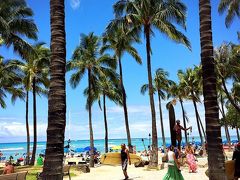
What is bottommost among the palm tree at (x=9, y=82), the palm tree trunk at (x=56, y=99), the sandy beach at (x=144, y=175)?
the sandy beach at (x=144, y=175)

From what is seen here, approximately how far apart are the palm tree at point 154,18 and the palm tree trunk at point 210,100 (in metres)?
16.5

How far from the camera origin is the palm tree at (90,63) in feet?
116

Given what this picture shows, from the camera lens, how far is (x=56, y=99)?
7.24 m

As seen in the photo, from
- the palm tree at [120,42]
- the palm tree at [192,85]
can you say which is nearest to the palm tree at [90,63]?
the palm tree at [120,42]

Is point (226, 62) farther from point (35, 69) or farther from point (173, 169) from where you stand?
point (173, 169)

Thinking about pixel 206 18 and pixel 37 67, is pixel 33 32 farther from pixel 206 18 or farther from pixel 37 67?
pixel 206 18

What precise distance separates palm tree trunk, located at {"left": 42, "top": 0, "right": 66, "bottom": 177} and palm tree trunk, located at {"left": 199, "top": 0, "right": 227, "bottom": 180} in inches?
132

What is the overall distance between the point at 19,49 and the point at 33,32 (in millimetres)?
1693

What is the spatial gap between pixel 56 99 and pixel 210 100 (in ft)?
11.6

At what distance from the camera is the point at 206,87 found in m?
8.73

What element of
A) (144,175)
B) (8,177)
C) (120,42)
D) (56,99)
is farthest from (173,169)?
(120,42)

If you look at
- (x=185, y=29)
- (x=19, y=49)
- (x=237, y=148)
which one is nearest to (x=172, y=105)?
(x=237, y=148)

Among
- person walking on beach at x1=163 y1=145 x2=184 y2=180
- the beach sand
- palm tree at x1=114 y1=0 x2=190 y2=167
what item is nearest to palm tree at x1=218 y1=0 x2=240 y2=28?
palm tree at x1=114 y1=0 x2=190 y2=167

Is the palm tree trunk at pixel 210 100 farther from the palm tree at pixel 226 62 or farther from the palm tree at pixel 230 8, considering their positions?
the palm tree at pixel 226 62
